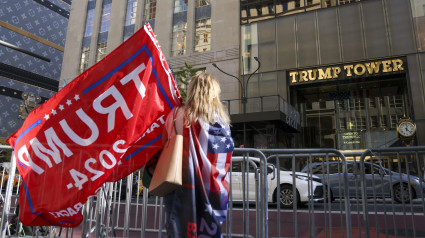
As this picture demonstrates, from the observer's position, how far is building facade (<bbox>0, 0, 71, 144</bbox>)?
38938 mm

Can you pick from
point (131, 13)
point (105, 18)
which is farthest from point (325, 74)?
point (105, 18)

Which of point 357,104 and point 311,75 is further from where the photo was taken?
point 357,104

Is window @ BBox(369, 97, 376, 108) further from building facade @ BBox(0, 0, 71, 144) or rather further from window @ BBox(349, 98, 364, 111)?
building facade @ BBox(0, 0, 71, 144)

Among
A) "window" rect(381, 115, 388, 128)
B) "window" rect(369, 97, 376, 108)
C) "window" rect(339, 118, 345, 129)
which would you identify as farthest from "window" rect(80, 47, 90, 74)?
"window" rect(381, 115, 388, 128)

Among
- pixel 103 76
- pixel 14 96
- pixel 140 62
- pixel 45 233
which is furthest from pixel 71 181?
pixel 14 96

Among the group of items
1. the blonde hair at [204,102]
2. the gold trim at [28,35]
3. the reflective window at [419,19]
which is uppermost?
the gold trim at [28,35]

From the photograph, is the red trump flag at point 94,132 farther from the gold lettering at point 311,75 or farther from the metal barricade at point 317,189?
the gold lettering at point 311,75

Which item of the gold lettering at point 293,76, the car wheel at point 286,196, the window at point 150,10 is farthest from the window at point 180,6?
the car wheel at point 286,196

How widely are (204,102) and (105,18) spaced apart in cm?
3287

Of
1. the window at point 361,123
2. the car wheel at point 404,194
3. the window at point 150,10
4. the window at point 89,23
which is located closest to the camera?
the car wheel at point 404,194

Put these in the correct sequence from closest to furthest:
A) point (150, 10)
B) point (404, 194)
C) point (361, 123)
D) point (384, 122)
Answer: point (404, 194)
point (384, 122)
point (361, 123)
point (150, 10)

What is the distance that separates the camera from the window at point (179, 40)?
27.3 metres

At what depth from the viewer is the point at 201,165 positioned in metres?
2.58

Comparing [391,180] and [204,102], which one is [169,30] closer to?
[391,180]
